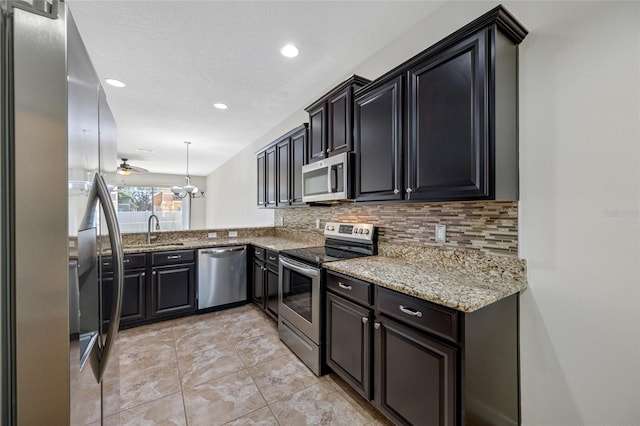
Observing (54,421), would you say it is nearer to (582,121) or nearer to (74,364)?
(74,364)

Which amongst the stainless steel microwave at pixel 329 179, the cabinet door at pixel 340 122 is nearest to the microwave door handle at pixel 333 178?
the stainless steel microwave at pixel 329 179

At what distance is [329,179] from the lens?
7.75 feet

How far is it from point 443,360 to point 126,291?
3.18m

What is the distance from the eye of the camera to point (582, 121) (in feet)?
4.26

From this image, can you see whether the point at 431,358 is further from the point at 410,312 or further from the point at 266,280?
the point at 266,280

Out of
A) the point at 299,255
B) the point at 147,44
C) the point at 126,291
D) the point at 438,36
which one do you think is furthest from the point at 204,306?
the point at 438,36

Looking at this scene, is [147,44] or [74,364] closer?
[74,364]

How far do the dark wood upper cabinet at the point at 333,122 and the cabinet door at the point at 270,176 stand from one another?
981 mm

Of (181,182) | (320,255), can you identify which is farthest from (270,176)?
(181,182)

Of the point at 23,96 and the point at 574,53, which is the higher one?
the point at 574,53

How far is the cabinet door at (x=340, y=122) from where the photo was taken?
7.42 feet

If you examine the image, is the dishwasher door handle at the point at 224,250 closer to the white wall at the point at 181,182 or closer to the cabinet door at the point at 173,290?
the cabinet door at the point at 173,290

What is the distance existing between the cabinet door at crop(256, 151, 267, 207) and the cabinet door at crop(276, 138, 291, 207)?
18.8 inches

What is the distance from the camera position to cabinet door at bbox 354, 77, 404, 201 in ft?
5.94
